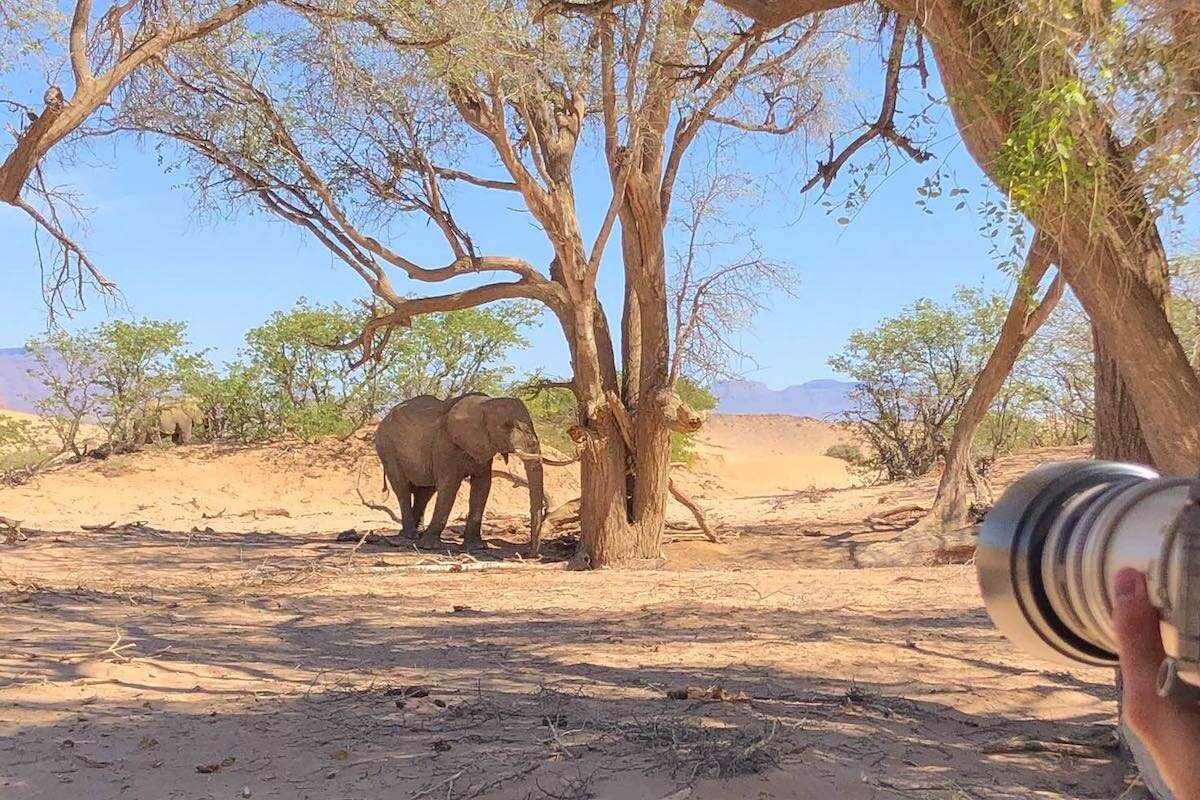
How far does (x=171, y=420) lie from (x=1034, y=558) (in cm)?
1963

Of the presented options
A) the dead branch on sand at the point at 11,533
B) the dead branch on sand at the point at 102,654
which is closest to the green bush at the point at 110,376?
the dead branch on sand at the point at 11,533

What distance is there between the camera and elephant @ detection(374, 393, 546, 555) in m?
10.8

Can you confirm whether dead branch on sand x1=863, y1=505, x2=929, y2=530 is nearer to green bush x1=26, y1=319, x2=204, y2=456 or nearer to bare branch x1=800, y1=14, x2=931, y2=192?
bare branch x1=800, y1=14, x2=931, y2=192

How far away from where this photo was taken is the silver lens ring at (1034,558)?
4.13 feet

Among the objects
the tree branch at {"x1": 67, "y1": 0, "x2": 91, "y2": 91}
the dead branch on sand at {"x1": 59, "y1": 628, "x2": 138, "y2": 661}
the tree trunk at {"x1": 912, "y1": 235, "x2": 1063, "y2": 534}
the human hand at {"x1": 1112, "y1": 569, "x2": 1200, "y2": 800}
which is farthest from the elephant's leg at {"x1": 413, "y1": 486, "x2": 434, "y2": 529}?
the human hand at {"x1": 1112, "y1": 569, "x2": 1200, "y2": 800}

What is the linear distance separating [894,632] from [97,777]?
4046 millimetres

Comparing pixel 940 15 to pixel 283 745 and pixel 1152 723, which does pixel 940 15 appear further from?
pixel 283 745

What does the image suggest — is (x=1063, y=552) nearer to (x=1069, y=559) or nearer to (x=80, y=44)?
(x=1069, y=559)

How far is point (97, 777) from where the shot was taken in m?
3.49

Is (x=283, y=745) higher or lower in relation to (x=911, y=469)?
lower

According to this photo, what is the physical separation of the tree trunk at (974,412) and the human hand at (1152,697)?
6.95 meters

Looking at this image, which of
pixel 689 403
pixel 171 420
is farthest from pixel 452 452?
pixel 171 420

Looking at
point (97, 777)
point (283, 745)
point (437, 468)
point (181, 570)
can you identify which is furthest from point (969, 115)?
point (437, 468)

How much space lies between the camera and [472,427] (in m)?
11.1
